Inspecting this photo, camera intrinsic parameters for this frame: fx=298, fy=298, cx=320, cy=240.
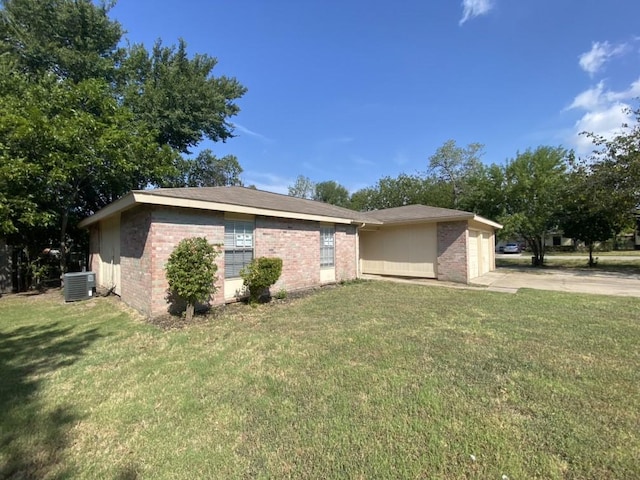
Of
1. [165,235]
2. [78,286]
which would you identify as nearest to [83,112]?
[78,286]

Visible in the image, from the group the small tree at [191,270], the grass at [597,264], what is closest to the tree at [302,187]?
the grass at [597,264]

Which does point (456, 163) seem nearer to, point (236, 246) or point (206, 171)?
point (206, 171)

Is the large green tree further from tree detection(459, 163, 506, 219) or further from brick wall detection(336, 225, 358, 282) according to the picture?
tree detection(459, 163, 506, 219)

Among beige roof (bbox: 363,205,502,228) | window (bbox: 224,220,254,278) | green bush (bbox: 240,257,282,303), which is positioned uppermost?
beige roof (bbox: 363,205,502,228)

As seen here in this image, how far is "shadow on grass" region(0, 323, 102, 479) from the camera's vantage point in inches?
92.7

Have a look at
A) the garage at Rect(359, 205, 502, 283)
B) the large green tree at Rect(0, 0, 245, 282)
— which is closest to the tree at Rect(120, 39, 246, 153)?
the large green tree at Rect(0, 0, 245, 282)

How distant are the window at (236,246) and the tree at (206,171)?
32.4 ft

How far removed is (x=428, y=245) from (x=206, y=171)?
61.9ft

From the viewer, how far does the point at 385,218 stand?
1405cm

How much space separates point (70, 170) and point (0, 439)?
10.6 m

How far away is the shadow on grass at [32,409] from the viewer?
7.73ft

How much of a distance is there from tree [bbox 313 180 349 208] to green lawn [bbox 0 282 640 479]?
3968cm

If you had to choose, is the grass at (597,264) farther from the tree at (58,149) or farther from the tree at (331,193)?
the tree at (331,193)

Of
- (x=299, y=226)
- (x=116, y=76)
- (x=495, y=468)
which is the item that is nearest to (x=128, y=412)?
(x=495, y=468)
